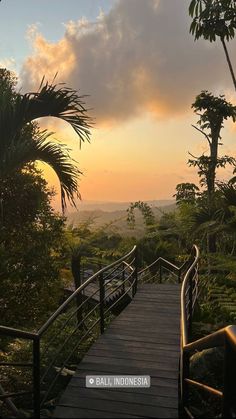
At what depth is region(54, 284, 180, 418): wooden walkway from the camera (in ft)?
14.4

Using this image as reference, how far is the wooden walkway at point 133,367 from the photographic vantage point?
4379 mm

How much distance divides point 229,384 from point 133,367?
305 centimetres

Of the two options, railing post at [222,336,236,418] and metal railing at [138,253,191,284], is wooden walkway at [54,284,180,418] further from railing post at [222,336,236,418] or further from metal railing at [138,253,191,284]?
metal railing at [138,253,191,284]

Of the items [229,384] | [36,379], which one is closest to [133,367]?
[36,379]

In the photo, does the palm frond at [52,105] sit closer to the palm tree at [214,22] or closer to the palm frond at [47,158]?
the palm frond at [47,158]

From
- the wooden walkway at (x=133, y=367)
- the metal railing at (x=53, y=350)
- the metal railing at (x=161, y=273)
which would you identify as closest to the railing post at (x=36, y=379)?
the metal railing at (x=53, y=350)

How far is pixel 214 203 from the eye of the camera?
16438 mm

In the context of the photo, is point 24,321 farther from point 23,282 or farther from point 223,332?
point 223,332

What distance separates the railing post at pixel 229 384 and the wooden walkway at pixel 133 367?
5.93 ft

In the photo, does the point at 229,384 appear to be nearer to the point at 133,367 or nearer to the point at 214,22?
the point at 133,367

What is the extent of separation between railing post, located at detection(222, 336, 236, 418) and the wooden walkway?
71.2 inches

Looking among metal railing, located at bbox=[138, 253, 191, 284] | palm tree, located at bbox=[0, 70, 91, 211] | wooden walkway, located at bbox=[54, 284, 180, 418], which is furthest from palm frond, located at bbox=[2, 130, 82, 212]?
metal railing, located at bbox=[138, 253, 191, 284]

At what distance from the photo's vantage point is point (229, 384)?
8.87 ft

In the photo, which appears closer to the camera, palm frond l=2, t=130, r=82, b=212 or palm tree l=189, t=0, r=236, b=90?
palm frond l=2, t=130, r=82, b=212
